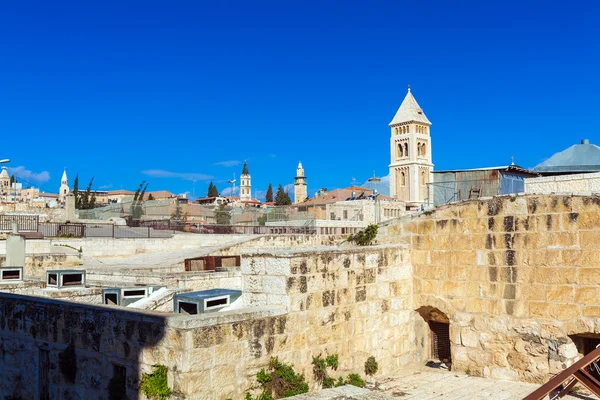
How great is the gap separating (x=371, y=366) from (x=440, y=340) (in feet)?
7.85

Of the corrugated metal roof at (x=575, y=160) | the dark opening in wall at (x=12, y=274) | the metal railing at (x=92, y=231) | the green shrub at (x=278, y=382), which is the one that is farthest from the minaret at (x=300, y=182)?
the green shrub at (x=278, y=382)

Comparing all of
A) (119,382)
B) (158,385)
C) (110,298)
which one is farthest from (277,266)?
(110,298)

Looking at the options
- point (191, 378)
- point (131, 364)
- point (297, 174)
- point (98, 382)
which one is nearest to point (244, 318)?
point (191, 378)

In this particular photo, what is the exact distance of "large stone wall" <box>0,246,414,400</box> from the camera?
691cm

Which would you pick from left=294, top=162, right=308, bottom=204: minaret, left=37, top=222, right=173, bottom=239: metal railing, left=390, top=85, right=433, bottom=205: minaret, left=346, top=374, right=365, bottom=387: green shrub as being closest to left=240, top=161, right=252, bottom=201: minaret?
left=294, top=162, right=308, bottom=204: minaret

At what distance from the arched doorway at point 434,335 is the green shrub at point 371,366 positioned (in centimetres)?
168

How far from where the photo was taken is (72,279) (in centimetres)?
1140

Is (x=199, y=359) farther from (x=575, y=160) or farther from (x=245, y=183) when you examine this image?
(x=245, y=183)

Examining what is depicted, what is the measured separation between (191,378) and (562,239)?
666cm

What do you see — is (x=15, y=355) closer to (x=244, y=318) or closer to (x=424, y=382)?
(x=244, y=318)

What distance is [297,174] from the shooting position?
14600 centimetres

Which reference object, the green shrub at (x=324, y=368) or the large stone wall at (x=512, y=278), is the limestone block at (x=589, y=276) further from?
the green shrub at (x=324, y=368)

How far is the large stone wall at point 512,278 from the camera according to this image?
9305 millimetres

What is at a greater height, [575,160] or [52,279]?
[575,160]
